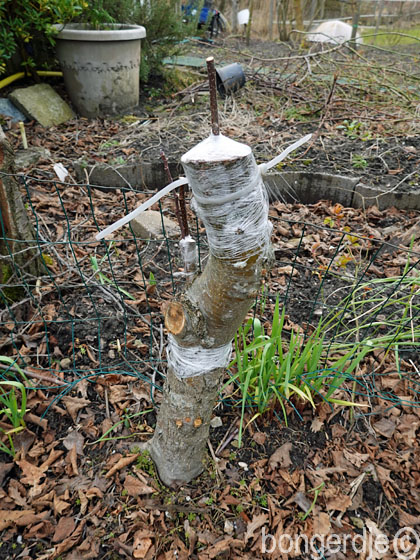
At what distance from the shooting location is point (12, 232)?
2.08 meters

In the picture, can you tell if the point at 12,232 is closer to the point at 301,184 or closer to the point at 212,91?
the point at 212,91

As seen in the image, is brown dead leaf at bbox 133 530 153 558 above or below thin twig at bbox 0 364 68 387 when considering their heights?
below

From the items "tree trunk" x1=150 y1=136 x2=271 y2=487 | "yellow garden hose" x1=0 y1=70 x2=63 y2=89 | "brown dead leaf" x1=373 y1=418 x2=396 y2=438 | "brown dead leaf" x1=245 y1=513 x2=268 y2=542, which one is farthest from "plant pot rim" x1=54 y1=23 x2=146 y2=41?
"brown dead leaf" x1=245 y1=513 x2=268 y2=542

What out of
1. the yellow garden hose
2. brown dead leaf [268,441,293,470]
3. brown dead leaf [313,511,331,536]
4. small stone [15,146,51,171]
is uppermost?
the yellow garden hose

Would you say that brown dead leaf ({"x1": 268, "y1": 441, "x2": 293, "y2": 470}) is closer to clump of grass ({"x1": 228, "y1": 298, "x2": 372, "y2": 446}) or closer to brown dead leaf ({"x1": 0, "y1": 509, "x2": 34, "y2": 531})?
clump of grass ({"x1": 228, "y1": 298, "x2": 372, "y2": 446})

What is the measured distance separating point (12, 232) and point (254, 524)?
1839mm

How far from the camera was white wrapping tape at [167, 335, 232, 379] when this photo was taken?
112 centimetres

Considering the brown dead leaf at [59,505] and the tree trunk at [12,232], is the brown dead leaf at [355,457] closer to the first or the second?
the brown dead leaf at [59,505]

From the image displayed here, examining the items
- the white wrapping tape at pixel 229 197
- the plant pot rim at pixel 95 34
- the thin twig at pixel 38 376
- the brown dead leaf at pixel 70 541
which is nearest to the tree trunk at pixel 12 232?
the thin twig at pixel 38 376

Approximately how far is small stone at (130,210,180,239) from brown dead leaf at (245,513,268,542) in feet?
6.09

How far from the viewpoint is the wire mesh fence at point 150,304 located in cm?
188

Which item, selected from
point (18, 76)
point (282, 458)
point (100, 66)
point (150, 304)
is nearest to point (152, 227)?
point (150, 304)

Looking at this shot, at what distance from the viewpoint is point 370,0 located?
1487 centimetres

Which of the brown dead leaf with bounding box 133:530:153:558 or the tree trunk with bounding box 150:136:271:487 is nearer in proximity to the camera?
the tree trunk with bounding box 150:136:271:487
